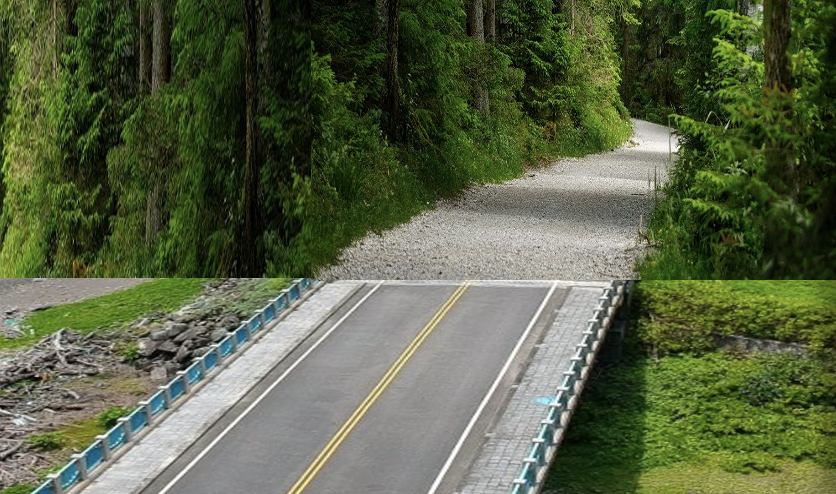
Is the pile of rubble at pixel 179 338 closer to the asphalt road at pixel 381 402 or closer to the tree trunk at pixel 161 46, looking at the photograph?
the asphalt road at pixel 381 402

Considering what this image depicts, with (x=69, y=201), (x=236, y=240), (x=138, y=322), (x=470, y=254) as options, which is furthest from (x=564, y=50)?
(x=69, y=201)

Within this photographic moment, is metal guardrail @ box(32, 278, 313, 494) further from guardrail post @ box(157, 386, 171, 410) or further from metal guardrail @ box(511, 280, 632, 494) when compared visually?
metal guardrail @ box(511, 280, 632, 494)

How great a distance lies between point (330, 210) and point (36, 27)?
1.76 m

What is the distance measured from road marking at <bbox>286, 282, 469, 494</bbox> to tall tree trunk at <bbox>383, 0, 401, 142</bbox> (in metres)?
0.73

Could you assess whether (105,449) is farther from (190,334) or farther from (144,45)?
(144,45)

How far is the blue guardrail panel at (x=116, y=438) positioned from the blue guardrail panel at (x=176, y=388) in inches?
9.3

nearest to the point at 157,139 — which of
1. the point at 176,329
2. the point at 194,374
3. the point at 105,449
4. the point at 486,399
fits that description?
the point at 176,329

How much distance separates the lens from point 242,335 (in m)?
4.73

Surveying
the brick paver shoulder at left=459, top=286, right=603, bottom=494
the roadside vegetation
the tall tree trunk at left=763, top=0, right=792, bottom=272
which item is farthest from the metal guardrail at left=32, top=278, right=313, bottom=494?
the tall tree trunk at left=763, top=0, right=792, bottom=272

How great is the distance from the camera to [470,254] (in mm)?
4828

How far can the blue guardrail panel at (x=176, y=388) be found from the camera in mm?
4488

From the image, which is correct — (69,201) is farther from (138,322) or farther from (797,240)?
(797,240)

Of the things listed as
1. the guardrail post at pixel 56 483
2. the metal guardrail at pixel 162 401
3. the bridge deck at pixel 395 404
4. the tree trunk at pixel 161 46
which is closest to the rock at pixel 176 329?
the metal guardrail at pixel 162 401

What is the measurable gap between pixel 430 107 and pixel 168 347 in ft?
4.60
